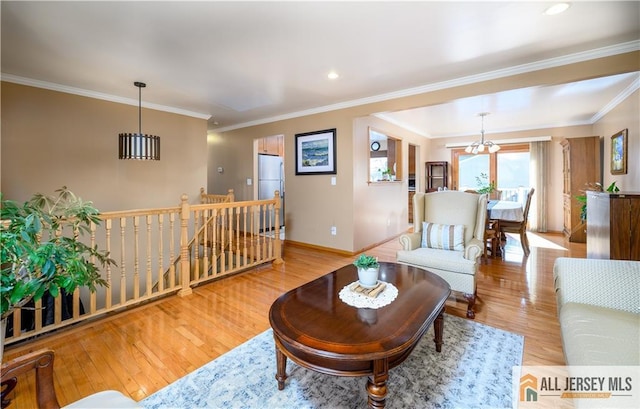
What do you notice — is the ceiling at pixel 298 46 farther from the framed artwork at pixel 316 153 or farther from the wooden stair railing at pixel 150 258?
the wooden stair railing at pixel 150 258

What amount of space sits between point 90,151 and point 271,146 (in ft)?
11.7

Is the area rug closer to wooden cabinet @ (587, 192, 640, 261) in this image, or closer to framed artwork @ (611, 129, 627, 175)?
wooden cabinet @ (587, 192, 640, 261)

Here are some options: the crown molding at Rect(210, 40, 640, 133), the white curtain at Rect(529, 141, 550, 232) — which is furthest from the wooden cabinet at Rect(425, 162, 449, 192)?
the crown molding at Rect(210, 40, 640, 133)

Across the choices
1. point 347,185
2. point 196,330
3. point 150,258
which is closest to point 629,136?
point 347,185

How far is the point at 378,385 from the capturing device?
4.16ft

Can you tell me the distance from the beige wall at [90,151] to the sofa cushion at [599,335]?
5.02 meters

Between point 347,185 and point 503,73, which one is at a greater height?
point 503,73

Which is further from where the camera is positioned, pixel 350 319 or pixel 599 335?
pixel 350 319

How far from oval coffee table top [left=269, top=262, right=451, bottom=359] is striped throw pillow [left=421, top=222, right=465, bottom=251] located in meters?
0.95

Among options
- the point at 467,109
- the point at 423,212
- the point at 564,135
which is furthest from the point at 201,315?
the point at 564,135

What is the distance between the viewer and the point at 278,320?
149cm

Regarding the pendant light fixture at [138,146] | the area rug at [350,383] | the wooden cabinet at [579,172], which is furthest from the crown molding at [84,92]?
the wooden cabinet at [579,172]

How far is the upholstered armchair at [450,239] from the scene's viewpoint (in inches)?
97.0

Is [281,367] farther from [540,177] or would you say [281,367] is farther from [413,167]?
[540,177]
